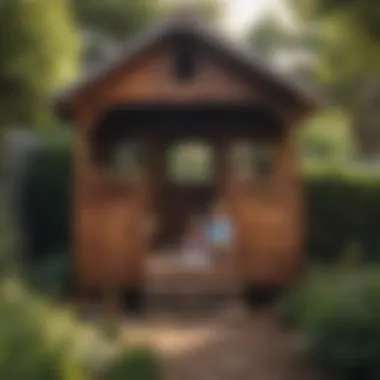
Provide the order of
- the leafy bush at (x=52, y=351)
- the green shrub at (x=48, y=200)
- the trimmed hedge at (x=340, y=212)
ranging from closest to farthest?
the leafy bush at (x=52, y=351), the trimmed hedge at (x=340, y=212), the green shrub at (x=48, y=200)

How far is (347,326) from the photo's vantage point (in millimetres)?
8867

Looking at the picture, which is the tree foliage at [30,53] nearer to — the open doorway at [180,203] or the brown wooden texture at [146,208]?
the brown wooden texture at [146,208]

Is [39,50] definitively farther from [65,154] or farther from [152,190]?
[65,154]

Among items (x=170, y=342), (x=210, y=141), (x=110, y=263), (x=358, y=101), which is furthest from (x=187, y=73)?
(x=358, y=101)

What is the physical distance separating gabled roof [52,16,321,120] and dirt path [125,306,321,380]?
10.0ft

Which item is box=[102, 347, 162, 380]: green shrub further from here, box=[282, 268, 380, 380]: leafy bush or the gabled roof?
the gabled roof

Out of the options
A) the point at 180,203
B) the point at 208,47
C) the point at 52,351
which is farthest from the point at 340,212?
the point at 52,351

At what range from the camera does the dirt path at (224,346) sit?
938 cm

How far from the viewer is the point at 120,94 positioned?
42.1ft

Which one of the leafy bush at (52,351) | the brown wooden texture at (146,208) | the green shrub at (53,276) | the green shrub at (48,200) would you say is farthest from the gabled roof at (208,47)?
the green shrub at (48,200)

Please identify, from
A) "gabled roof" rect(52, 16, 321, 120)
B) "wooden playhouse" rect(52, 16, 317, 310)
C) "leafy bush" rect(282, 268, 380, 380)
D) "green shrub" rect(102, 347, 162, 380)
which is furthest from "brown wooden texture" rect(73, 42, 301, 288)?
"green shrub" rect(102, 347, 162, 380)

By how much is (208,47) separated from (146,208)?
7.93 feet

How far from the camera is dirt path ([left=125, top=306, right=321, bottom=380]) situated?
938 centimetres

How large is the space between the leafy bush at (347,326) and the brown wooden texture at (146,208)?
2.99 metres
